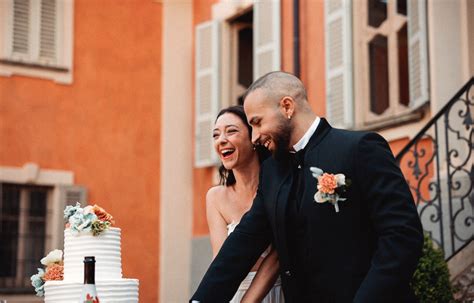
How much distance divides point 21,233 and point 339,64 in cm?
489

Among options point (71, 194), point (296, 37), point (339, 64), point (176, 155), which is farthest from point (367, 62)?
point (71, 194)

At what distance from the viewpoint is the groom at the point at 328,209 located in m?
2.99

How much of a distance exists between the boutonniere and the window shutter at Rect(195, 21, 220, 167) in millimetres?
9290

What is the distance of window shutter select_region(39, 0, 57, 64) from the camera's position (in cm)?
1232

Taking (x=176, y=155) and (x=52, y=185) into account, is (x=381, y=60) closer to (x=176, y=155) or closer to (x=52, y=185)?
(x=176, y=155)

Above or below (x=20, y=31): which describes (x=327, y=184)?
below

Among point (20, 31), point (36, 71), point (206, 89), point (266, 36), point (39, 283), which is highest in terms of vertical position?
point (20, 31)

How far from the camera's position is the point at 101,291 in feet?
12.1

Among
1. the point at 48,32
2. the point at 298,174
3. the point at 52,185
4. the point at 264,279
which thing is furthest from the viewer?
the point at 48,32

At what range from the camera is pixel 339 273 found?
3.15m

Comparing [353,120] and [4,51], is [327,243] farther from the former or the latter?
[4,51]

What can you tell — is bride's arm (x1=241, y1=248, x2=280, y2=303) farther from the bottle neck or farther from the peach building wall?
the peach building wall

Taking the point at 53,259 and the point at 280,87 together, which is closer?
the point at 280,87

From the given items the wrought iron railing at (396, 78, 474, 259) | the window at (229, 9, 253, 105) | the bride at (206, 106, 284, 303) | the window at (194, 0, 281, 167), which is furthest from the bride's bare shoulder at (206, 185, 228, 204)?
the window at (229, 9, 253, 105)
